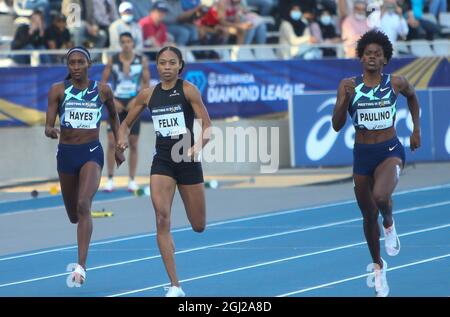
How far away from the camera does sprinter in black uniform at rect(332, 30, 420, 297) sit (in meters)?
11.4

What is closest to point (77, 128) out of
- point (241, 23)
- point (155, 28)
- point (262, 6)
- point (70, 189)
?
point (70, 189)

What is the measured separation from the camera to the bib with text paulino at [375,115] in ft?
37.5

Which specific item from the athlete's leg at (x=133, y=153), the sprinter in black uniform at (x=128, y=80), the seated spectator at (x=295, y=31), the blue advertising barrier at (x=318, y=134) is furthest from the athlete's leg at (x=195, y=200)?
the seated spectator at (x=295, y=31)

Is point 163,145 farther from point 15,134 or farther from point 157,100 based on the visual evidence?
point 15,134

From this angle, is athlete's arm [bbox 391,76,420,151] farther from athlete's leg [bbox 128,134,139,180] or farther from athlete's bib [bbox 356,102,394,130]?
athlete's leg [bbox 128,134,139,180]

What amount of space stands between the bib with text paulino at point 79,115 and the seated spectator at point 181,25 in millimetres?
12382

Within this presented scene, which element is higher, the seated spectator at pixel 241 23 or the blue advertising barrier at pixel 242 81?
the seated spectator at pixel 241 23

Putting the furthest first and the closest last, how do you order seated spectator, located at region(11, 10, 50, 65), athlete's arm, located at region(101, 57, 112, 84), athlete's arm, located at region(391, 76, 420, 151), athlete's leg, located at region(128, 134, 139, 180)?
seated spectator, located at region(11, 10, 50, 65) → athlete's leg, located at region(128, 134, 139, 180) → athlete's arm, located at region(101, 57, 112, 84) → athlete's arm, located at region(391, 76, 420, 151)

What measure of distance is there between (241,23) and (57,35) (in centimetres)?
427

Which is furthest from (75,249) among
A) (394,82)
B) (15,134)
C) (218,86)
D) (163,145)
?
(218,86)

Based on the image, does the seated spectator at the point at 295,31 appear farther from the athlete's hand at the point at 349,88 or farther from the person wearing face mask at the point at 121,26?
the athlete's hand at the point at 349,88

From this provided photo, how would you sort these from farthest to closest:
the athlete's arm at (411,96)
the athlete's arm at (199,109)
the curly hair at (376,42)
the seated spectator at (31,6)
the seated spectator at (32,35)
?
the seated spectator at (31,6)
the seated spectator at (32,35)
the athlete's arm at (411,96)
the curly hair at (376,42)
the athlete's arm at (199,109)

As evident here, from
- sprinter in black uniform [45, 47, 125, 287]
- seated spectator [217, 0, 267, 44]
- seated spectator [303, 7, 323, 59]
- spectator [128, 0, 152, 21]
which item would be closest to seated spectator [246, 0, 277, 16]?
seated spectator [303, 7, 323, 59]

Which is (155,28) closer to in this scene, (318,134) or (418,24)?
(318,134)
